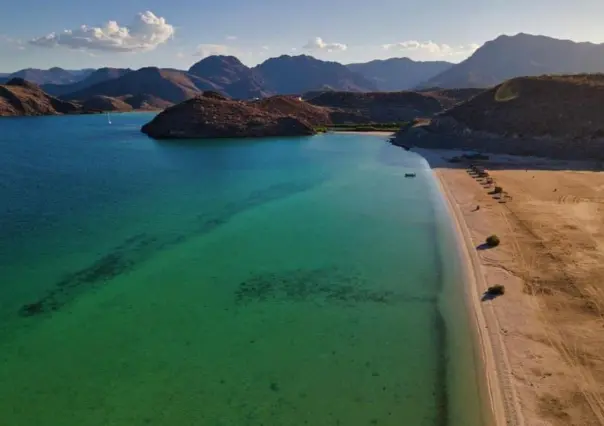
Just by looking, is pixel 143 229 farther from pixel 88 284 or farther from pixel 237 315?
pixel 237 315

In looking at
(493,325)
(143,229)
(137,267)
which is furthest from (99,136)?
(493,325)

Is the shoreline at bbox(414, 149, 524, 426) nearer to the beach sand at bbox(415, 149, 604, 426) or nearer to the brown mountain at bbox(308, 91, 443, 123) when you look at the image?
the beach sand at bbox(415, 149, 604, 426)

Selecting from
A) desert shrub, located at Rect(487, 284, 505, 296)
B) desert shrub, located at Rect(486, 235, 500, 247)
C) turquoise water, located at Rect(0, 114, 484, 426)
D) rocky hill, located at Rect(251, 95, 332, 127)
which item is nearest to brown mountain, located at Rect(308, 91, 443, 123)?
rocky hill, located at Rect(251, 95, 332, 127)

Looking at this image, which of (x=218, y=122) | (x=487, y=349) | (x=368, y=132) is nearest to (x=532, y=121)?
(x=368, y=132)

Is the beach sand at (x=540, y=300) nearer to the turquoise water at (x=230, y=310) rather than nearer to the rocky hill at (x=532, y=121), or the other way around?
the turquoise water at (x=230, y=310)

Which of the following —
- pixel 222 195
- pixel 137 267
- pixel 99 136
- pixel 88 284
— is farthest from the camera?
pixel 99 136

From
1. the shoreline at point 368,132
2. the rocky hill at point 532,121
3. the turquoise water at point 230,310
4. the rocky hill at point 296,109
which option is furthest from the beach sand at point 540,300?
the rocky hill at point 296,109
